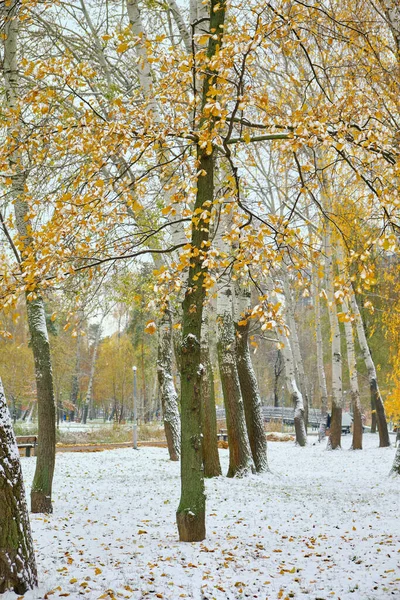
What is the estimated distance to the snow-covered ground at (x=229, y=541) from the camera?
176 inches

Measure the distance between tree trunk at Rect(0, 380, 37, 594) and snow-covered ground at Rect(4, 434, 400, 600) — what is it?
12 centimetres

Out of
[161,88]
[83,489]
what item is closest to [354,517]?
[83,489]

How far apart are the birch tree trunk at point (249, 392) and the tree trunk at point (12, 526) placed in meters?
7.67

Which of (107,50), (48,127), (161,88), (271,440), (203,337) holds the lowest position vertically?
(271,440)

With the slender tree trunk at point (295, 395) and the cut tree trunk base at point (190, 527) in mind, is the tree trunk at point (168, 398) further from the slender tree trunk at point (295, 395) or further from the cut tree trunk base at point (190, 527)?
the cut tree trunk base at point (190, 527)

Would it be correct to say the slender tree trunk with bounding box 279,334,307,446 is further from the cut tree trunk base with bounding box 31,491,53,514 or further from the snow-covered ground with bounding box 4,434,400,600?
the cut tree trunk base with bounding box 31,491,53,514

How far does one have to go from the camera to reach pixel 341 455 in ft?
53.7

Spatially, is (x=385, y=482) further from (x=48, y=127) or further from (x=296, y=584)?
(x=48, y=127)

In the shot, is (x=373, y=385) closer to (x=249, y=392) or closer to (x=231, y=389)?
(x=249, y=392)

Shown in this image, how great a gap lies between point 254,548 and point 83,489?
4771mm

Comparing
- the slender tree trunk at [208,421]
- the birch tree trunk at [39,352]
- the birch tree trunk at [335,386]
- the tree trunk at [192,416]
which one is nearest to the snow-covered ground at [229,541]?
the tree trunk at [192,416]

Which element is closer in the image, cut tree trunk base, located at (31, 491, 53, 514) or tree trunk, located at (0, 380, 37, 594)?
tree trunk, located at (0, 380, 37, 594)

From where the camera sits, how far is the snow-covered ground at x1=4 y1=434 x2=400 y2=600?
14.7 feet

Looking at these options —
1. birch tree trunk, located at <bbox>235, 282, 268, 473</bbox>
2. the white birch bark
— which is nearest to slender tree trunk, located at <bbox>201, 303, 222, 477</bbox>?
the white birch bark
